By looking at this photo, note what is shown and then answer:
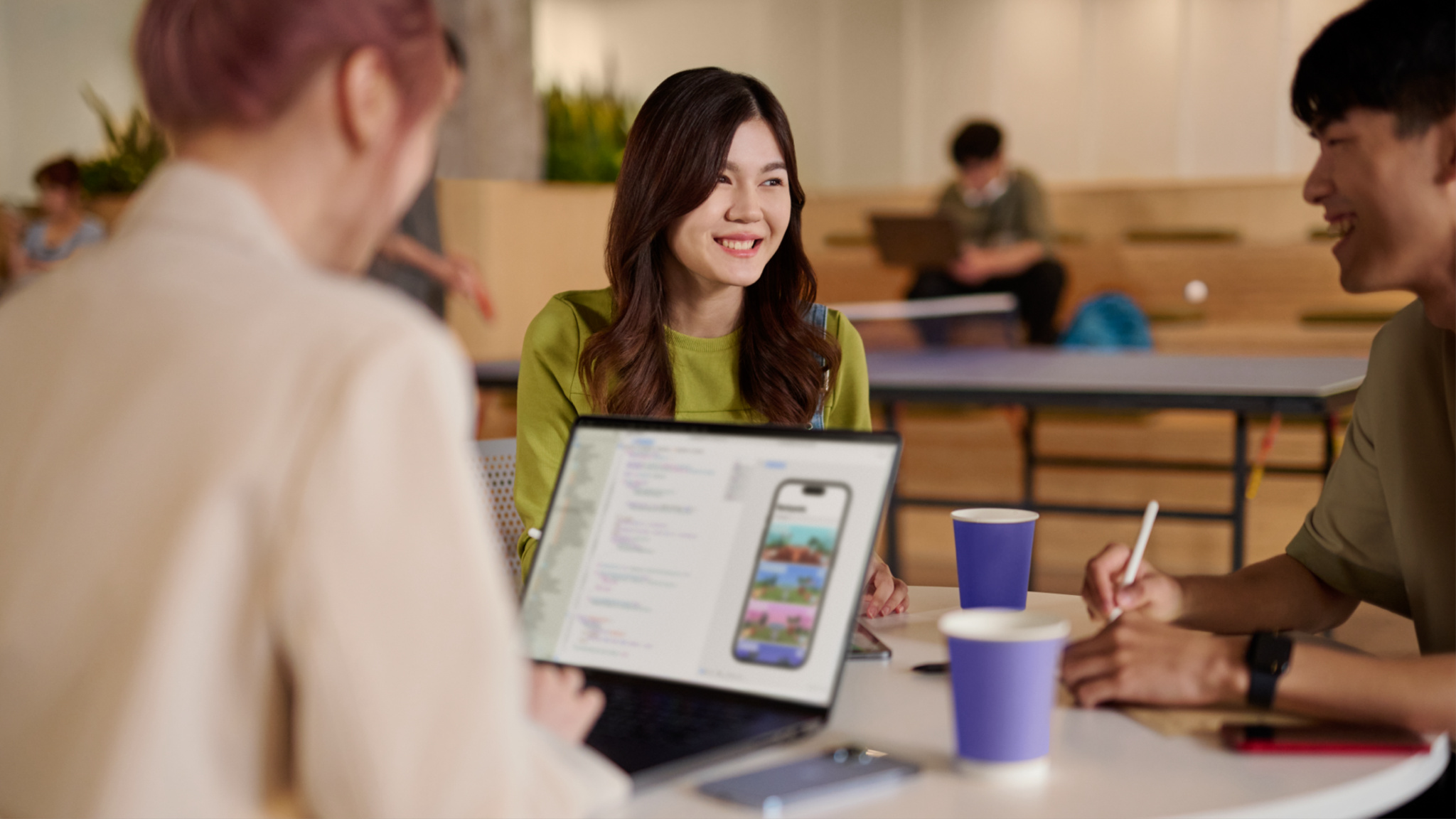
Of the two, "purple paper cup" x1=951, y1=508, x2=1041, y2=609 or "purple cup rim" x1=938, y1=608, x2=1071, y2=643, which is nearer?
"purple cup rim" x1=938, y1=608, x2=1071, y2=643

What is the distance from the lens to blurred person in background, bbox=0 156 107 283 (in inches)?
251

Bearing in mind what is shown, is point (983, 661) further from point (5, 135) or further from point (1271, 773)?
point (5, 135)

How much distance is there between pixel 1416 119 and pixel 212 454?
1008 millimetres

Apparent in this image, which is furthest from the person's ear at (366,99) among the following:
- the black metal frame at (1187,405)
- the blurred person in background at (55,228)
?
the blurred person in background at (55,228)

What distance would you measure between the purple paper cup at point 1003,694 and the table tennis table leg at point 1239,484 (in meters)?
2.63

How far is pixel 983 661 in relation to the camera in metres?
0.86

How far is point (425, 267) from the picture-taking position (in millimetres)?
4254

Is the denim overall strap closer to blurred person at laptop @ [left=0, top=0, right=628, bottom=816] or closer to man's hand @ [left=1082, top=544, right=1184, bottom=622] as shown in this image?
man's hand @ [left=1082, top=544, right=1184, bottom=622]

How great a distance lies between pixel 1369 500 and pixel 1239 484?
6.74 feet

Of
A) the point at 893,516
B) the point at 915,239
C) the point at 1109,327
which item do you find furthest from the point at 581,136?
the point at 893,516

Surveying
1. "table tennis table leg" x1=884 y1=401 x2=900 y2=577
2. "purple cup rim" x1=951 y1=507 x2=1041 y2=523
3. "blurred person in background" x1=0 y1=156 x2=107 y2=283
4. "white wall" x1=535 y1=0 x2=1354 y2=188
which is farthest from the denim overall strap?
"white wall" x1=535 y1=0 x2=1354 y2=188

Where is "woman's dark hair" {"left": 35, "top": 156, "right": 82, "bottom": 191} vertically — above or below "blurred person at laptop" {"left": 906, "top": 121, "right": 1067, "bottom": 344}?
above

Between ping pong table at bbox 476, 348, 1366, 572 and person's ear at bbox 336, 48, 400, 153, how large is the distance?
2383mm

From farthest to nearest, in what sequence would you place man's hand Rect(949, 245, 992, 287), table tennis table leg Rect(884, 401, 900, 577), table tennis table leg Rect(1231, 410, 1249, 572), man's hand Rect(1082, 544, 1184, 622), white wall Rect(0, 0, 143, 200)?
white wall Rect(0, 0, 143, 200)
man's hand Rect(949, 245, 992, 287)
table tennis table leg Rect(884, 401, 900, 577)
table tennis table leg Rect(1231, 410, 1249, 572)
man's hand Rect(1082, 544, 1184, 622)
